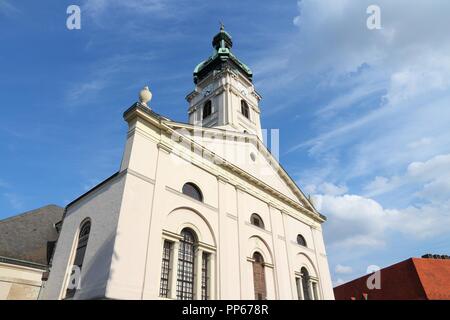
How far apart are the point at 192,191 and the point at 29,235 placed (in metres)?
11.0

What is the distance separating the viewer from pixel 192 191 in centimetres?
1483

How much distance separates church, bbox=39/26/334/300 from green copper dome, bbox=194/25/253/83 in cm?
1266

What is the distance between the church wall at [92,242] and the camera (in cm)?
1041

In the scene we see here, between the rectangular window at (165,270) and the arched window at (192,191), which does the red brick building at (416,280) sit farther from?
the rectangular window at (165,270)

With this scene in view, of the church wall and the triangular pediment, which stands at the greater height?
the triangular pediment

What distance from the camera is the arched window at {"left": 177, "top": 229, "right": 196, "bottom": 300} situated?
12.4 metres

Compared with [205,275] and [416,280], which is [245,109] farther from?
[416,280]

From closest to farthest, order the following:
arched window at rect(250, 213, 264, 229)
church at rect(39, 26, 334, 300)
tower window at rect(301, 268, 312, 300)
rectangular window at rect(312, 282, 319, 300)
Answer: church at rect(39, 26, 334, 300) < arched window at rect(250, 213, 264, 229) < tower window at rect(301, 268, 312, 300) < rectangular window at rect(312, 282, 319, 300)

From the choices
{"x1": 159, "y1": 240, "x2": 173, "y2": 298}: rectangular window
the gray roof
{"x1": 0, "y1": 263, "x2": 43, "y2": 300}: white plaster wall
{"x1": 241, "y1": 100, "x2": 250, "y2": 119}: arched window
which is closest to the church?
{"x1": 159, "y1": 240, "x2": 173, "y2": 298}: rectangular window

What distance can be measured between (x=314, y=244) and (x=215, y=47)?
79.2ft

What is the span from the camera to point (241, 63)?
32.2 m

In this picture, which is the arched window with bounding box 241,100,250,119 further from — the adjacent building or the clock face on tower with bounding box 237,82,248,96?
the adjacent building
